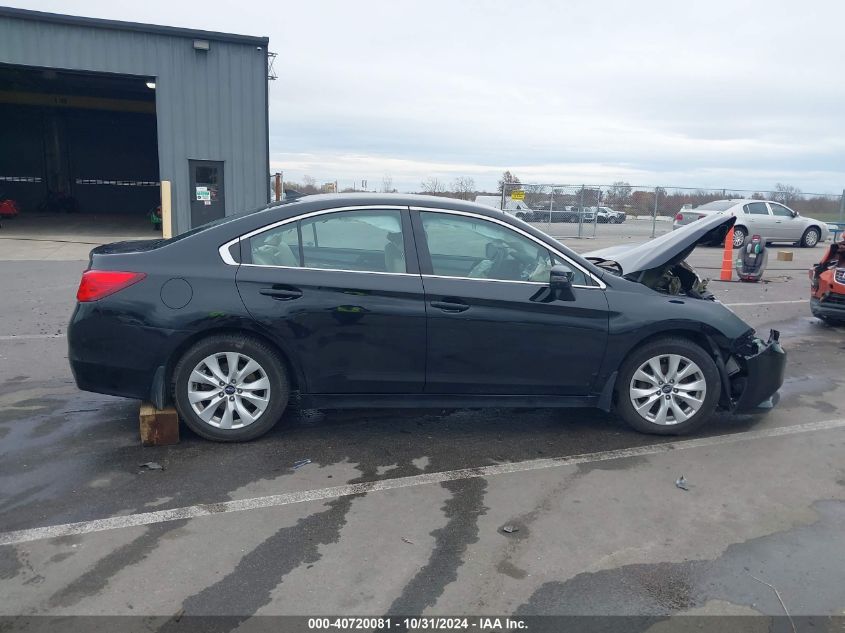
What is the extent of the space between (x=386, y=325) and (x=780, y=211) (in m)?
21.9

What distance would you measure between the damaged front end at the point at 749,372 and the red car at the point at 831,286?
429cm

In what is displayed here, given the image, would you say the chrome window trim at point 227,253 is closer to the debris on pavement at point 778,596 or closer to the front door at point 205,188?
the debris on pavement at point 778,596

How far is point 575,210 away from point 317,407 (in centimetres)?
2222

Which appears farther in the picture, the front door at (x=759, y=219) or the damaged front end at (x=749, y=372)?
the front door at (x=759, y=219)

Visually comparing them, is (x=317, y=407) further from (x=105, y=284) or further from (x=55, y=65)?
(x=55, y=65)

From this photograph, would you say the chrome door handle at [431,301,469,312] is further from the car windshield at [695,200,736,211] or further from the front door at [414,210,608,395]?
the car windshield at [695,200,736,211]

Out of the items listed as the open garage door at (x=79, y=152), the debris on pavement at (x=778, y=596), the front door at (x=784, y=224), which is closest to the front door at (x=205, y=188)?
the open garage door at (x=79, y=152)

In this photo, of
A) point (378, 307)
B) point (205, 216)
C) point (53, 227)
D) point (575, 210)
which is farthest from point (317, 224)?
point (53, 227)

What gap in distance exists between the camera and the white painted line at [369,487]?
3514 millimetres

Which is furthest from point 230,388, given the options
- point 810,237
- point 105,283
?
point 810,237

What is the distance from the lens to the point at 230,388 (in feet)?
14.9

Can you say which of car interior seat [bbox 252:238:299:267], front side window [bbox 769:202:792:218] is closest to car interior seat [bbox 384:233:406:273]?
car interior seat [bbox 252:238:299:267]

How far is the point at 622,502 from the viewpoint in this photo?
13.0 ft

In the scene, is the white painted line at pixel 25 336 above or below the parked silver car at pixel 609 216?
below
